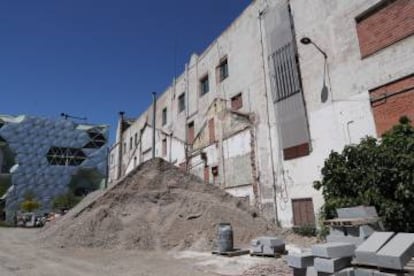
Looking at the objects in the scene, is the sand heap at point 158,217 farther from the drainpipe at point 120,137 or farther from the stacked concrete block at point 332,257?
the drainpipe at point 120,137

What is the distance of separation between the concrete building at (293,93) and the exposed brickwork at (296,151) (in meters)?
0.05

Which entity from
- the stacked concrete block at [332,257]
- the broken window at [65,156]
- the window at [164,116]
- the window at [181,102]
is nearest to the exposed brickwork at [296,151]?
the stacked concrete block at [332,257]

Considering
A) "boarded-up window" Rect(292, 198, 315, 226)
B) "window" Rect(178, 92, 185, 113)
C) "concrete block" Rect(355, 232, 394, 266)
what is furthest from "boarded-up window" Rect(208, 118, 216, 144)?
"concrete block" Rect(355, 232, 394, 266)

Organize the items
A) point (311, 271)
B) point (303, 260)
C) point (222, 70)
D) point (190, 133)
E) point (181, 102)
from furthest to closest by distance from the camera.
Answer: point (181, 102) < point (190, 133) < point (222, 70) < point (303, 260) < point (311, 271)

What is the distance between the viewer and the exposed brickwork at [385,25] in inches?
448

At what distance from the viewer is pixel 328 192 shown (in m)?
11.3

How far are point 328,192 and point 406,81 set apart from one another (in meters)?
4.53

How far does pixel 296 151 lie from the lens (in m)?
15.1

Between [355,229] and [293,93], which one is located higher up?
[293,93]

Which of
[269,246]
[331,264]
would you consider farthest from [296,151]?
[331,264]

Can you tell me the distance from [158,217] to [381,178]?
357 inches

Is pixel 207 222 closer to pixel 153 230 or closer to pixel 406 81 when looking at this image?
pixel 153 230

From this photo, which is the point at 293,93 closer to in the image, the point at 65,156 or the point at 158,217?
the point at 158,217

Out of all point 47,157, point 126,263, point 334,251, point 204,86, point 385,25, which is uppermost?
point 47,157
